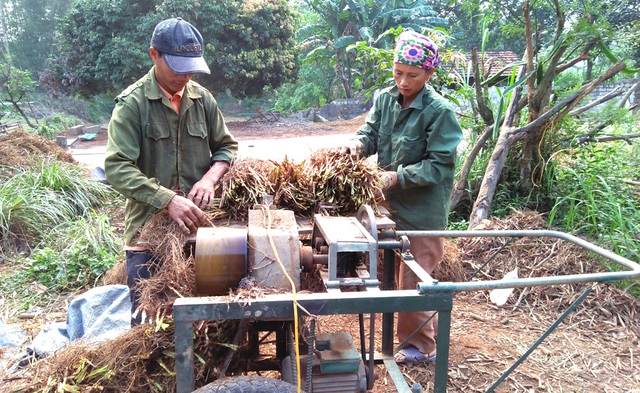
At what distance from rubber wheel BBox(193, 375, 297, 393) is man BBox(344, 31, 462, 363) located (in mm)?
1191

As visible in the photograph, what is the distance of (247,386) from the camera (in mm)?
1860

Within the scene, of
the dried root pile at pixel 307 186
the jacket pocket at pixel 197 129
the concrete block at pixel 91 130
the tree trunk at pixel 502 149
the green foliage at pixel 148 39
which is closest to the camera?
the dried root pile at pixel 307 186

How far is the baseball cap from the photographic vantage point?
2.59 m

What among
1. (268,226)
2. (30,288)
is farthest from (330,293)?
(30,288)

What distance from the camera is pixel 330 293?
1.91m

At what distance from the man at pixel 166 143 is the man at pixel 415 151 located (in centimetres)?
85

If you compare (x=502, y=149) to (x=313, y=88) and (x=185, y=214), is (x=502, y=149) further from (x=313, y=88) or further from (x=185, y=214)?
(x=313, y=88)

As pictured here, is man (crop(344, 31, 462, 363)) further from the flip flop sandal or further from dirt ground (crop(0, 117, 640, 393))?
dirt ground (crop(0, 117, 640, 393))

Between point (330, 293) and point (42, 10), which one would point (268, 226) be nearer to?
point (330, 293)

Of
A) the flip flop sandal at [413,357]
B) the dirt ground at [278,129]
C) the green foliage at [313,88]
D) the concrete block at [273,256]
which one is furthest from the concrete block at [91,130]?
the concrete block at [273,256]

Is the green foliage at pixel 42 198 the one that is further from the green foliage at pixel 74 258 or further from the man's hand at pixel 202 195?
the man's hand at pixel 202 195

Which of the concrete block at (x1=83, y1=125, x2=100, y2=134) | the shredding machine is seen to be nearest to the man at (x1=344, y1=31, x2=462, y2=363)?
the shredding machine

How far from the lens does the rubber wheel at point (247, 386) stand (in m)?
1.83

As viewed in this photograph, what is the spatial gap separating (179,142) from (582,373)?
10.2ft
